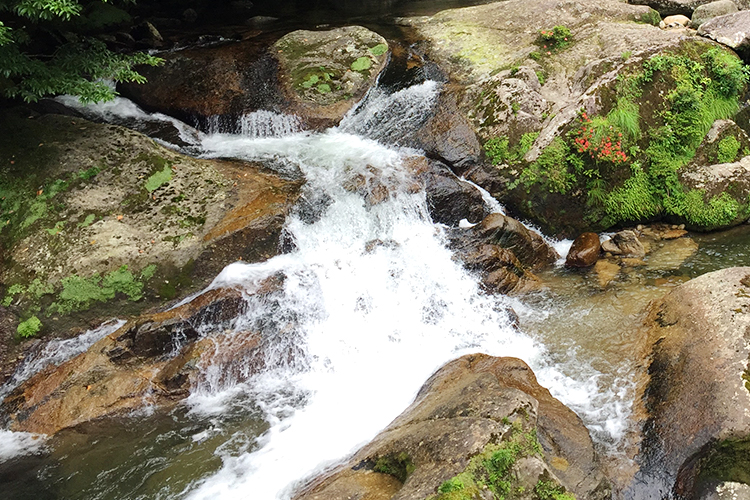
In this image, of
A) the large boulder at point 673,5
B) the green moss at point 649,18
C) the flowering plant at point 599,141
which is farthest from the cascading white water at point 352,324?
the large boulder at point 673,5

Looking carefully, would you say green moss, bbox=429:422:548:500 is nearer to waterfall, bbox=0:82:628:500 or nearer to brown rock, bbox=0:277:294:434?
waterfall, bbox=0:82:628:500

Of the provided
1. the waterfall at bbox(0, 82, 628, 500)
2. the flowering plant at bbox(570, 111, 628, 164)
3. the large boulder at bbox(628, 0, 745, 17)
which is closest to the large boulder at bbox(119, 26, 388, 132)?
the waterfall at bbox(0, 82, 628, 500)

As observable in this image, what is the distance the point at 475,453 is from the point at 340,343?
4228 millimetres

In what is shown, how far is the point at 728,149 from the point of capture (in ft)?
35.0

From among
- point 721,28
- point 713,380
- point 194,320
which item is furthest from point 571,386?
point 721,28

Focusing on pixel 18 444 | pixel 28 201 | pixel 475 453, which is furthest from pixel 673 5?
pixel 18 444

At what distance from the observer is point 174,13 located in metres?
17.4

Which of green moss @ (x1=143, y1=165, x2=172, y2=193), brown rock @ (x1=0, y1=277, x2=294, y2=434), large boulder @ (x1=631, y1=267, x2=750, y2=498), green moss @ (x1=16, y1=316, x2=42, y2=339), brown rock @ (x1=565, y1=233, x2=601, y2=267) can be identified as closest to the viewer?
large boulder @ (x1=631, y1=267, x2=750, y2=498)

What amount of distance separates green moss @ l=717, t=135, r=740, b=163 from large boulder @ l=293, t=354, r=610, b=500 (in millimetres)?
7408

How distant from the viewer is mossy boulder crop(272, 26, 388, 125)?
12.6 meters

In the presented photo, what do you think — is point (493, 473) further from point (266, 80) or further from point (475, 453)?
point (266, 80)

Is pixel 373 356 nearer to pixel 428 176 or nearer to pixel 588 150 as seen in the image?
pixel 428 176

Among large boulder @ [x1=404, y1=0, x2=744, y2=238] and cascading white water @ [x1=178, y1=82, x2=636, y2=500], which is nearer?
cascading white water @ [x1=178, y1=82, x2=636, y2=500]

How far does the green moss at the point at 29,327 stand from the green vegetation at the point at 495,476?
7030mm
